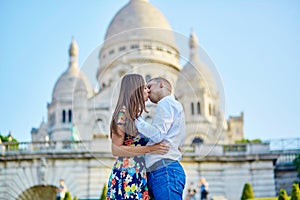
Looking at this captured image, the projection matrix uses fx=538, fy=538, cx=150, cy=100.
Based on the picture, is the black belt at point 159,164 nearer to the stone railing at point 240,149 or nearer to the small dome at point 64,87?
the stone railing at point 240,149

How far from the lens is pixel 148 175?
19.8 feet

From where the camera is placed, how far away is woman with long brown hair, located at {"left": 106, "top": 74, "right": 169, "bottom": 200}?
5.98 m

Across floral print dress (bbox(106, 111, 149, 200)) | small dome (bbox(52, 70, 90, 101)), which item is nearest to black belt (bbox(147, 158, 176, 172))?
floral print dress (bbox(106, 111, 149, 200))

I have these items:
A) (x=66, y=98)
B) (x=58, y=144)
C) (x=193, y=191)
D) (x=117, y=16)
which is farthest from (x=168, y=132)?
(x=117, y=16)

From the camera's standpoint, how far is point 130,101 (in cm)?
614

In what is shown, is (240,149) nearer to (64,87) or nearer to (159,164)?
(159,164)

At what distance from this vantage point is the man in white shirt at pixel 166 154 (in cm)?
588

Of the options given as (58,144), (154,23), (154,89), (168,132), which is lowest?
(168,132)

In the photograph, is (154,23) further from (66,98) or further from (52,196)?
(52,196)

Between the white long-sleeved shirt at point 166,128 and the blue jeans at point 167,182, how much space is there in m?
0.13

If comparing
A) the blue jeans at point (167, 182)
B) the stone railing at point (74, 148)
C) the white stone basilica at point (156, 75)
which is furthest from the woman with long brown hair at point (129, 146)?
the stone railing at point (74, 148)

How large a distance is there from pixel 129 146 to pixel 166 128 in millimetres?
470

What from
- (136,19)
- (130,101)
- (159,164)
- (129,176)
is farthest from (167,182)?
(136,19)

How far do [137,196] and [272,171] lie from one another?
76.1ft
